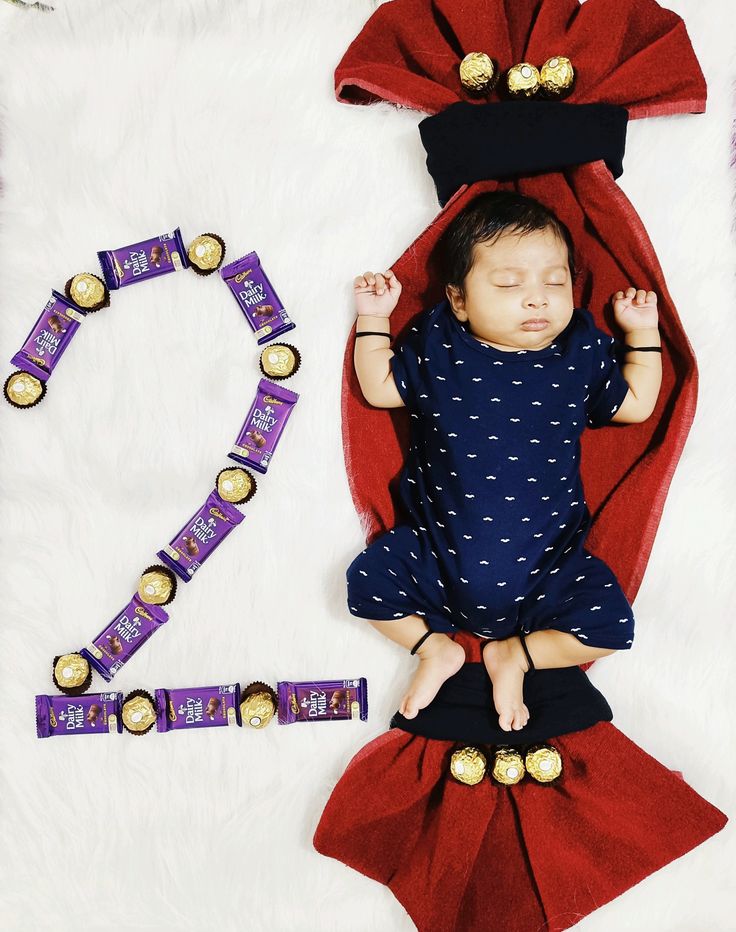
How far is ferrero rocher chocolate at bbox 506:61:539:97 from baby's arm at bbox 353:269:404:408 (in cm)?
27

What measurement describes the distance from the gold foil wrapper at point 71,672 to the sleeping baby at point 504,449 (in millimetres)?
400

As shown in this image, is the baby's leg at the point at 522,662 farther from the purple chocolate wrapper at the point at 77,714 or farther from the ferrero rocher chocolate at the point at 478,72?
the ferrero rocher chocolate at the point at 478,72

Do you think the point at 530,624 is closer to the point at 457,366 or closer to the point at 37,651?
the point at 457,366

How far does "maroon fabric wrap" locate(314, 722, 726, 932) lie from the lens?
105 centimetres

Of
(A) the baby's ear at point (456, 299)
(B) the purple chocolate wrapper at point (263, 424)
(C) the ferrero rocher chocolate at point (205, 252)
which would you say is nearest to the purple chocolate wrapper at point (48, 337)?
(C) the ferrero rocher chocolate at point (205, 252)

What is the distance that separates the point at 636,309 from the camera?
1.07m

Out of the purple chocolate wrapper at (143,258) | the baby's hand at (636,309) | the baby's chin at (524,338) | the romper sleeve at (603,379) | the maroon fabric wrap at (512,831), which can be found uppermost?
the purple chocolate wrapper at (143,258)

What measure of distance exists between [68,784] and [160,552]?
355mm

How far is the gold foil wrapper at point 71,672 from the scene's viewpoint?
1137 mm

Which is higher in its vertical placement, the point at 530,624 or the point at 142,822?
the point at 530,624

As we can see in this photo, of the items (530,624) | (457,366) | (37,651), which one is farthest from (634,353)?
(37,651)

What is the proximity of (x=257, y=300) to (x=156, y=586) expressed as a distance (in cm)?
42

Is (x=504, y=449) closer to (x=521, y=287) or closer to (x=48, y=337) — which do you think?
(x=521, y=287)

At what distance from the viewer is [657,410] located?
1.12 m
